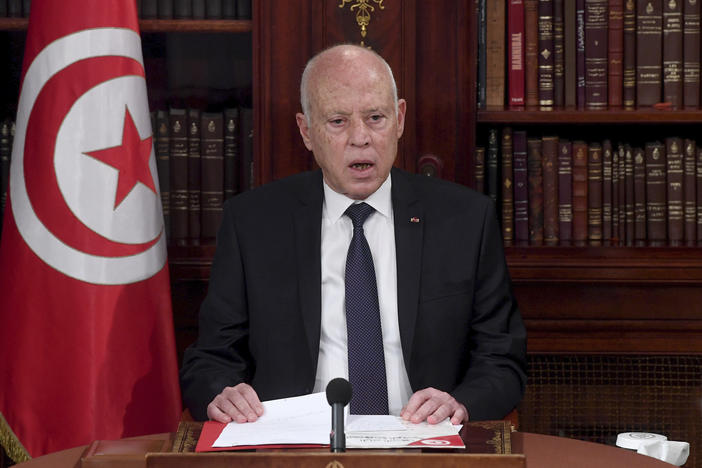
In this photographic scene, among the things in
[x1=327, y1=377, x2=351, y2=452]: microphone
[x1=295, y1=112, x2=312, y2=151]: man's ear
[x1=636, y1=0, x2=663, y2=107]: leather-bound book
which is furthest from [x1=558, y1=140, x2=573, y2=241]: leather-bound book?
[x1=327, y1=377, x2=351, y2=452]: microphone

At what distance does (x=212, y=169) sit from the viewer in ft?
9.84

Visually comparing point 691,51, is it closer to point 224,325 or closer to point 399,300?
point 399,300

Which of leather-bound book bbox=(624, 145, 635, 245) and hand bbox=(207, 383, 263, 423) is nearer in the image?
hand bbox=(207, 383, 263, 423)

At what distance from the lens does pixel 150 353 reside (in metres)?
2.60

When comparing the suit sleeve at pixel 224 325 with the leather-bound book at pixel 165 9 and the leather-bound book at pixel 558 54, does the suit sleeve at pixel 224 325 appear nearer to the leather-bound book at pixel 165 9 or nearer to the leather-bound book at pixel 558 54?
the leather-bound book at pixel 165 9

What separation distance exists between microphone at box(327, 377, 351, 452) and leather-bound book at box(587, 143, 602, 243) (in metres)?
1.80

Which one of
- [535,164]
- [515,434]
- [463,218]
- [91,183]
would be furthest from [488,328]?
[91,183]

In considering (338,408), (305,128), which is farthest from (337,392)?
(305,128)

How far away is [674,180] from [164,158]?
1.52 meters

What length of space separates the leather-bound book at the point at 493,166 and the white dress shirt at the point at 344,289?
2.25 feet

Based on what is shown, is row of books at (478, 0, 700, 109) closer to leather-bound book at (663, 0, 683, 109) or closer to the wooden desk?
leather-bound book at (663, 0, 683, 109)

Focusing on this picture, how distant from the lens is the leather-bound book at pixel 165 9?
2.97 m

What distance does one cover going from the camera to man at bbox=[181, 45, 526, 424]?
2.22 metres

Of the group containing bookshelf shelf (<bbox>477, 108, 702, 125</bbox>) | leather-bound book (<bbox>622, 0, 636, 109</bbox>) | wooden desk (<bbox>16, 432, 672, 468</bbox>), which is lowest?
wooden desk (<bbox>16, 432, 672, 468</bbox>)
